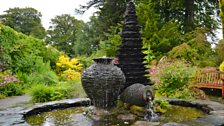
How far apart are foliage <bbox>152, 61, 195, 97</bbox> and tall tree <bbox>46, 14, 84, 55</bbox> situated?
24672mm

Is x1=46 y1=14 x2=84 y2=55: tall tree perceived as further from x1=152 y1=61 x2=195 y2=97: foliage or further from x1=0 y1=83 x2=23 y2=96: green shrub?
x1=152 y1=61 x2=195 y2=97: foliage

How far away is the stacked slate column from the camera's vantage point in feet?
24.0

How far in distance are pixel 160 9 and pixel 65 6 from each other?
8783mm

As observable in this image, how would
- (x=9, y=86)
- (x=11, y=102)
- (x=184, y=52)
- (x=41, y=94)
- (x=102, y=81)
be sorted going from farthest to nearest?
(x=184, y=52), (x=9, y=86), (x=11, y=102), (x=41, y=94), (x=102, y=81)

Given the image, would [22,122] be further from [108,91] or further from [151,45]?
[151,45]

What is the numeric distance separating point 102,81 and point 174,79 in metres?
5.45

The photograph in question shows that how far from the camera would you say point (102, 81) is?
245 inches

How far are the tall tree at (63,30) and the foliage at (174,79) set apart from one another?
80.9 feet

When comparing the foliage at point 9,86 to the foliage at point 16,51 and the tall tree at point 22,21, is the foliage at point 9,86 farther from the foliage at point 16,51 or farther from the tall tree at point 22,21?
the tall tree at point 22,21

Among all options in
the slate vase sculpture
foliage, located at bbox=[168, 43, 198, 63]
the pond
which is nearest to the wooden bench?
foliage, located at bbox=[168, 43, 198, 63]

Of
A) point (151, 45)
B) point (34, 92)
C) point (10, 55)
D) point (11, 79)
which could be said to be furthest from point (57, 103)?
point (151, 45)

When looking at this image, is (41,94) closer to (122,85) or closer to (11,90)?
(11,90)

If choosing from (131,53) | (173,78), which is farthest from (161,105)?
(173,78)

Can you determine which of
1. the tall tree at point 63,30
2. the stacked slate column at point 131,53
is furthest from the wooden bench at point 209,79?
the tall tree at point 63,30
